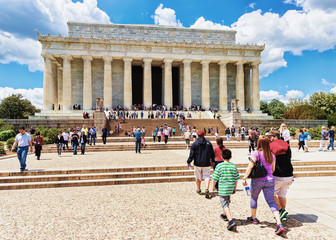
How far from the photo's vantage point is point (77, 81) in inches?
1832

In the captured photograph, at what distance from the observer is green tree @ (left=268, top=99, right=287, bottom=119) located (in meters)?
83.6

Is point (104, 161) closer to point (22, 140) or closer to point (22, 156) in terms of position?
point (22, 156)

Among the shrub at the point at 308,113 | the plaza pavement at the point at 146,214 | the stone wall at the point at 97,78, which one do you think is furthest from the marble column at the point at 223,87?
the plaza pavement at the point at 146,214

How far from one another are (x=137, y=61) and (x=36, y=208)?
1694 inches

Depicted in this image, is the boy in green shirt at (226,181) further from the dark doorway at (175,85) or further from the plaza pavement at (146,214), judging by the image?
the dark doorway at (175,85)

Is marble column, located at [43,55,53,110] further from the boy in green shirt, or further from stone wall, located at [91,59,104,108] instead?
the boy in green shirt

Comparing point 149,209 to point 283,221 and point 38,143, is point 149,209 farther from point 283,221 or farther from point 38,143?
point 38,143

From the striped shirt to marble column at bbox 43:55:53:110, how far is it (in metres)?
43.1

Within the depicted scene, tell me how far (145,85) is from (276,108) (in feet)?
205

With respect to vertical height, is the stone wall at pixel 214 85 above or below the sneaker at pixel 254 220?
above

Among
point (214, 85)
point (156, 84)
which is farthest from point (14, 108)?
point (214, 85)

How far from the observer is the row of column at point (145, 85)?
4188 cm

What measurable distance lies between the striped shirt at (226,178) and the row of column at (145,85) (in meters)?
39.5

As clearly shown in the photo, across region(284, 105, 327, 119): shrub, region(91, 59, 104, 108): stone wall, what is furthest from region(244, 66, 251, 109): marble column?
region(91, 59, 104, 108): stone wall
